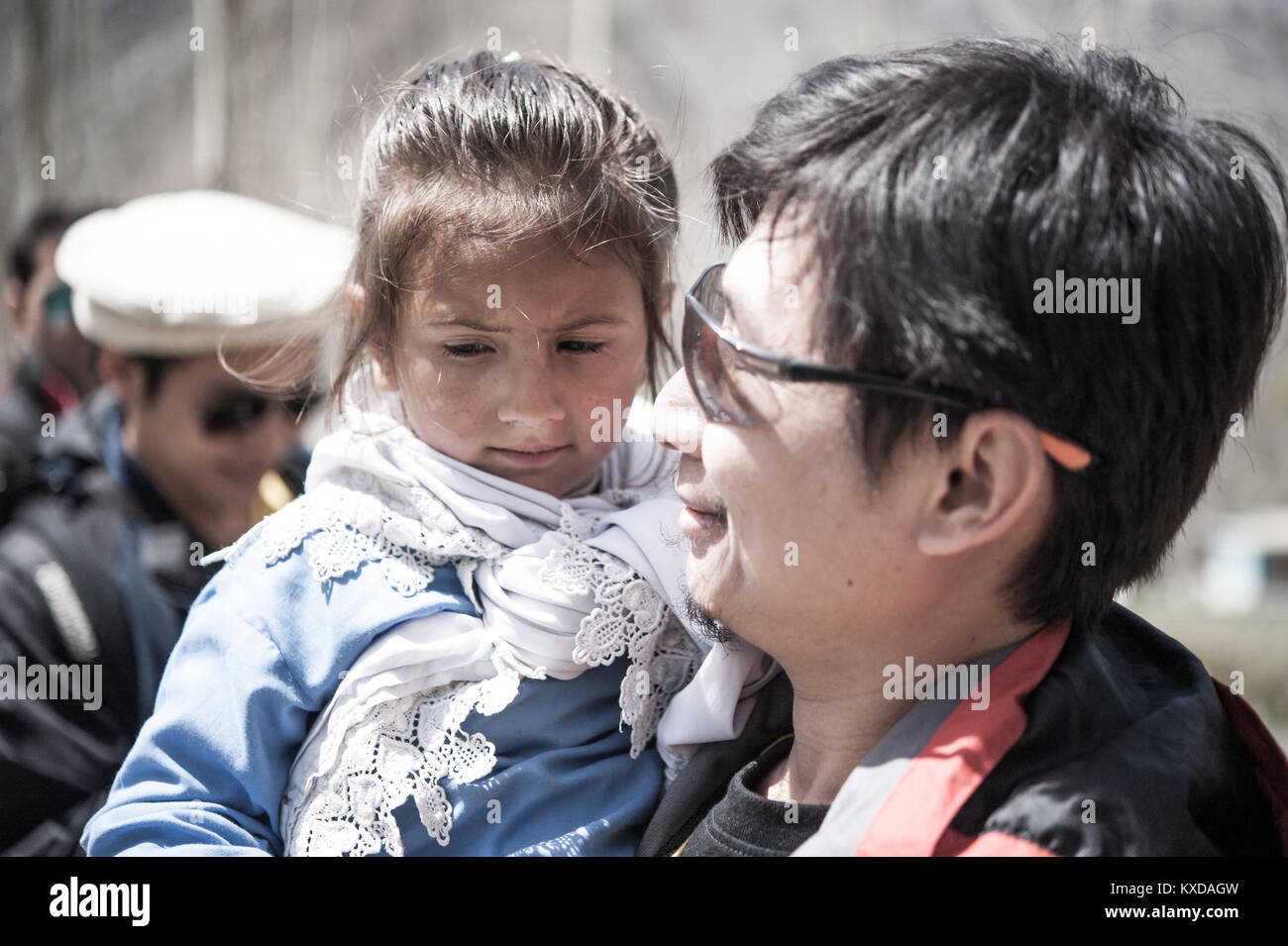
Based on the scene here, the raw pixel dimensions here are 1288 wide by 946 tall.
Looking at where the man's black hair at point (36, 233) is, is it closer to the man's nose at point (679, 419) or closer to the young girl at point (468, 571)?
the young girl at point (468, 571)

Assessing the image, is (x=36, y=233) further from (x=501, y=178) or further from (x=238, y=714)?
(x=238, y=714)

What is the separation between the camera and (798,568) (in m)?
1.55

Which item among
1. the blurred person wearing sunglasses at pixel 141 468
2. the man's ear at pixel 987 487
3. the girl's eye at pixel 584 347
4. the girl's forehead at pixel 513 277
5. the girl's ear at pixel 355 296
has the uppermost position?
the girl's forehead at pixel 513 277

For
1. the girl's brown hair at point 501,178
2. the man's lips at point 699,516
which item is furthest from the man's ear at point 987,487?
the girl's brown hair at point 501,178

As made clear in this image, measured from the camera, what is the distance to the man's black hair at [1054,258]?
1.36 metres

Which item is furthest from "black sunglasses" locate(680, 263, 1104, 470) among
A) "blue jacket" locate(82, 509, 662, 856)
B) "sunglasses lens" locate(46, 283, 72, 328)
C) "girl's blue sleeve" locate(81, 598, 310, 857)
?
"sunglasses lens" locate(46, 283, 72, 328)

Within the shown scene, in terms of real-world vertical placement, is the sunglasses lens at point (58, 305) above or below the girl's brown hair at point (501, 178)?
below

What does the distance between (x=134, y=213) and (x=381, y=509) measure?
7.94 ft

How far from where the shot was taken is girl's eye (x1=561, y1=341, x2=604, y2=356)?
197cm

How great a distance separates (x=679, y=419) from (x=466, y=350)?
41 centimetres

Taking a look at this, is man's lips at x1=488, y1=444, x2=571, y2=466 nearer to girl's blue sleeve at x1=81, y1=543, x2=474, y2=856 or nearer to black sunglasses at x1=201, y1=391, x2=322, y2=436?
girl's blue sleeve at x1=81, y1=543, x2=474, y2=856

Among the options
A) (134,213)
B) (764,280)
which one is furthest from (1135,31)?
(764,280)

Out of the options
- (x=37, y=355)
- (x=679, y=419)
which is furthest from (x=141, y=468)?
(x=679, y=419)

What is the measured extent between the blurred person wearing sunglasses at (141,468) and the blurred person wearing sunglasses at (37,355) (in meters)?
0.13
